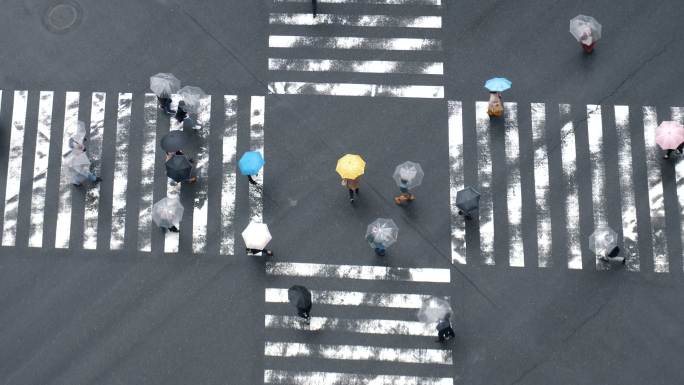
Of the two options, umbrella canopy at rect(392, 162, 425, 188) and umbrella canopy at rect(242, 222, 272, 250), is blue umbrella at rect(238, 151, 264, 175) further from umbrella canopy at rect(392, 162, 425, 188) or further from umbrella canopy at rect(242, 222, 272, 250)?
umbrella canopy at rect(392, 162, 425, 188)

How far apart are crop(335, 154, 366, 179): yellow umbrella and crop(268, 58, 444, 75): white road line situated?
4460 millimetres

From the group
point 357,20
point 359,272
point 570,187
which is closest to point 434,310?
point 359,272

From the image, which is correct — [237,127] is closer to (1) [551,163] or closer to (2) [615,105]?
(1) [551,163]

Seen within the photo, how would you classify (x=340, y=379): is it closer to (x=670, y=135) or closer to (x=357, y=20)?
(x=357, y=20)

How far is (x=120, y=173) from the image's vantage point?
32125mm

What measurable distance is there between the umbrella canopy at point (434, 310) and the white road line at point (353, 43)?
31.6 ft

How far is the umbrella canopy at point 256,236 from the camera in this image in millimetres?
29406

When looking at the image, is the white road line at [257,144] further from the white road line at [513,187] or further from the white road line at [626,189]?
the white road line at [626,189]

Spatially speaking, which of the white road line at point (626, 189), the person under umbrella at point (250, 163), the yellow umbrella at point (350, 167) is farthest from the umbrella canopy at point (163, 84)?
the white road line at point (626, 189)

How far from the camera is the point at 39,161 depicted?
106 feet

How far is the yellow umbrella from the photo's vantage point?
29.6 m

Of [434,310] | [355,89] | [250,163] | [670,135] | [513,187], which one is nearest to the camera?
[434,310]

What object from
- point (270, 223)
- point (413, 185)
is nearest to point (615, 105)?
point (413, 185)

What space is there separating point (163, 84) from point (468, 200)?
35.9ft
